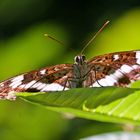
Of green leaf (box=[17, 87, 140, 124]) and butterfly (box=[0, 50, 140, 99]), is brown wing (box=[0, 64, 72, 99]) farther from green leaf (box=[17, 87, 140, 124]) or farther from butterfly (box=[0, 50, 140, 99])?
green leaf (box=[17, 87, 140, 124])

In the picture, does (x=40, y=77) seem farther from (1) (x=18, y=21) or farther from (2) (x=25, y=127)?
(1) (x=18, y=21)

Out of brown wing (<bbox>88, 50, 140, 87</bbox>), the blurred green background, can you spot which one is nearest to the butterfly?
brown wing (<bbox>88, 50, 140, 87</bbox>)

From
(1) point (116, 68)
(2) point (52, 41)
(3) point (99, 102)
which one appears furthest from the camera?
(2) point (52, 41)

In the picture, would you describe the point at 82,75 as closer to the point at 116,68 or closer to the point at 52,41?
the point at 116,68

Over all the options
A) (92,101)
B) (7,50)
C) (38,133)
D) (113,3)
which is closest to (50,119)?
(38,133)

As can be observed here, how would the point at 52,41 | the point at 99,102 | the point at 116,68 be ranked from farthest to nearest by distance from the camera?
1. the point at 52,41
2. the point at 116,68
3. the point at 99,102

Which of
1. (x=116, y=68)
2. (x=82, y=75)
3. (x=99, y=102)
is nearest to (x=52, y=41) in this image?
(x=82, y=75)

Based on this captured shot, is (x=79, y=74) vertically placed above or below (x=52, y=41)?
below
